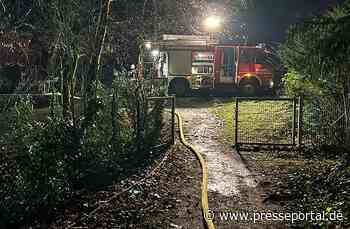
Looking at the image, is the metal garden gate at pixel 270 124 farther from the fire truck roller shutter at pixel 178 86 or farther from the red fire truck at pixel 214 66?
the fire truck roller shutter at pixel 178 86

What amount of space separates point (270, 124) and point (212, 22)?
35.0ft

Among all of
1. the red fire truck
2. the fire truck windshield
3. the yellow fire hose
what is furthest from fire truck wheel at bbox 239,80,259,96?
the yellow fire hose

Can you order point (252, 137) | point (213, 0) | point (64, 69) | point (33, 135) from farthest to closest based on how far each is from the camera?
point (213, 0) < point (252, 137) < point (64, 69) < point (33, 135)

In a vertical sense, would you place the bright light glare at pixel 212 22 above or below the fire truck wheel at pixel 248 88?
above

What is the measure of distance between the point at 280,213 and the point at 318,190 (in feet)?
2.96

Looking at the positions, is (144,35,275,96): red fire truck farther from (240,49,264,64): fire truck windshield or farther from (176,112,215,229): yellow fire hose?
(176,112,215,229): yellow fire hose

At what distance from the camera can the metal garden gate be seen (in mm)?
10473

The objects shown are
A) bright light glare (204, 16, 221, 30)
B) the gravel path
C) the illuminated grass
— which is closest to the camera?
the gravel path

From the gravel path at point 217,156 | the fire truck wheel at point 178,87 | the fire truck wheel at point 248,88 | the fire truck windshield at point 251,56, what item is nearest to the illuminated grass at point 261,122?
the gravel path at point 217,156

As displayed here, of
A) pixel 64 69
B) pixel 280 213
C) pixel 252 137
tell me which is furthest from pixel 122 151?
pixel 280 213

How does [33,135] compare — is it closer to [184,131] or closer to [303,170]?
[303,170]

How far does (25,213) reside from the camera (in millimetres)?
6023

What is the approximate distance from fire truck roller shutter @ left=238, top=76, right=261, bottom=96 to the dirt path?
10.1 meters

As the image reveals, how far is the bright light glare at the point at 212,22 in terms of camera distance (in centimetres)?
2177
